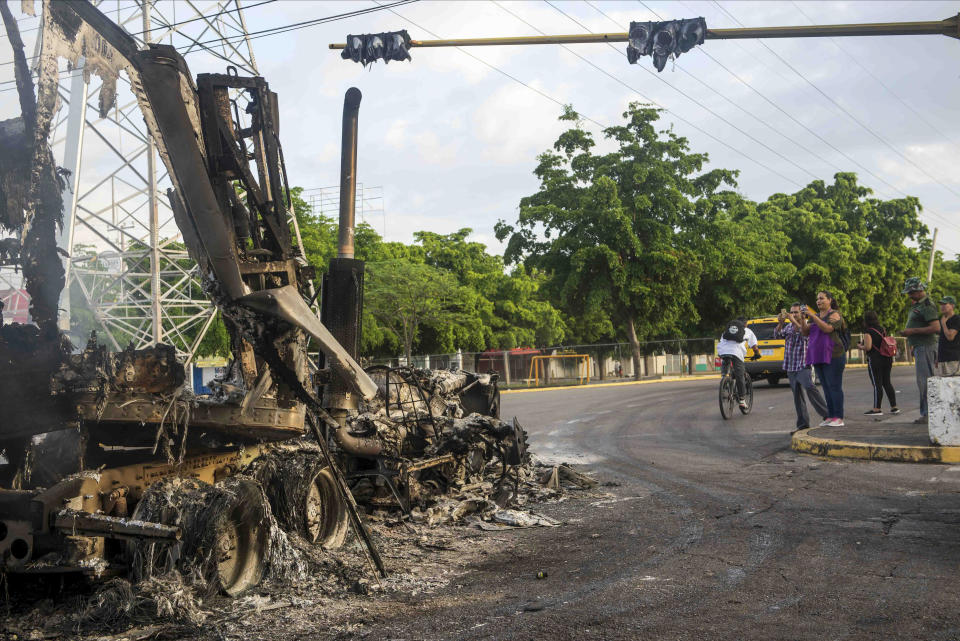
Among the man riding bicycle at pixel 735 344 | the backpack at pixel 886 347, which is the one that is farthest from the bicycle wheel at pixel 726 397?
the backpack at pixel 886 347

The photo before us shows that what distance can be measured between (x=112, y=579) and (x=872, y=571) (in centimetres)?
477

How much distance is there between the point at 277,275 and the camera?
5.75 metres

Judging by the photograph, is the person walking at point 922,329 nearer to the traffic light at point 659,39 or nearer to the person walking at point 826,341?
the person walking at point 826,341

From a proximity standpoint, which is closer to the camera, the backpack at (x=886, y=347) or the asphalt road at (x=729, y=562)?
the asphalt road at (x=729, y=562)

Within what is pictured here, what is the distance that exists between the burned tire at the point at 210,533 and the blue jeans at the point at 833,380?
890cm

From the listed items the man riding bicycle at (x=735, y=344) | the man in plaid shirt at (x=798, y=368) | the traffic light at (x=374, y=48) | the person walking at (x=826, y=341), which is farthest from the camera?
the man riding bicycle at (x=735, y=344)

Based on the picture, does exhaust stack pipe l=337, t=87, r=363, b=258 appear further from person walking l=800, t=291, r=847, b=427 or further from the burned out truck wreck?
person walking l=800, t=291, r=847, b=427

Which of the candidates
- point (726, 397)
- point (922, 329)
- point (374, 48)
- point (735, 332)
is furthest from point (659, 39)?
point (726, 397)

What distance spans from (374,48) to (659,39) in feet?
16.6

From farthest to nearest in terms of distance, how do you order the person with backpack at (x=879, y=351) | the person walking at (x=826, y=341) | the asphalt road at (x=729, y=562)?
the person with backpack at (x=879, y=351) → the person walking at (x=826, y=341) → the asphalt road at (x=729, y=562)

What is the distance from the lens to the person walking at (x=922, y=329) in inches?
463

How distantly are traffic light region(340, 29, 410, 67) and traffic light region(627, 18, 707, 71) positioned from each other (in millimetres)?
4023

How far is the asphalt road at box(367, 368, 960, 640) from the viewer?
4305 millimetres

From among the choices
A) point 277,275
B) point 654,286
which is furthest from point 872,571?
point 654,286
